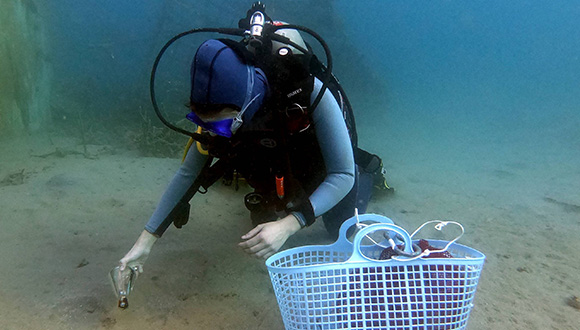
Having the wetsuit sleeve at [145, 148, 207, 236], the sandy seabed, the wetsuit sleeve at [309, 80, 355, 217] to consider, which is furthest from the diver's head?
the sandy seabed

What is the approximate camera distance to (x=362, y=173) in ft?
11.3

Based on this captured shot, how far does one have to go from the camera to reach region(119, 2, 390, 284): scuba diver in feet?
5.58

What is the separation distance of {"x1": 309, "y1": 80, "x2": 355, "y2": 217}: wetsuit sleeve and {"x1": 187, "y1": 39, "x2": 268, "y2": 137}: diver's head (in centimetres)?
43

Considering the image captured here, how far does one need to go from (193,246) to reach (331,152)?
154cm

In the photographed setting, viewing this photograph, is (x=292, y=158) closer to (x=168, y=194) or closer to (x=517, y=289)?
(x=168, y=194)

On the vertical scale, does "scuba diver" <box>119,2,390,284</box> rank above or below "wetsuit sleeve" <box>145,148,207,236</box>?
above

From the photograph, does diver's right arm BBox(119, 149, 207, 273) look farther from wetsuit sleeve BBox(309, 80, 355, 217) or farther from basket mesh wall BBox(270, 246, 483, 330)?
Result: basket mesh wall BBox(270, 246, 483, 330)

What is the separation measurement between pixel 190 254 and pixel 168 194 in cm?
68

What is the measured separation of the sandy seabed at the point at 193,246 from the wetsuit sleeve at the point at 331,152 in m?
0.81

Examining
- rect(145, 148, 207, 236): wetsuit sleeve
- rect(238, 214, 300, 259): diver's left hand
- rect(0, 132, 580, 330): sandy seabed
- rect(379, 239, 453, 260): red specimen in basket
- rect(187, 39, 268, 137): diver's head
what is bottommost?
rect(0, 132, 580, 330): sandy seabed

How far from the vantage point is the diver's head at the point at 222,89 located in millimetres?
1649

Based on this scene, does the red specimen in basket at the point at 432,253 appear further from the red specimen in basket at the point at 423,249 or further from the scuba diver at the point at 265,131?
the scuba diver at the point at 265,131

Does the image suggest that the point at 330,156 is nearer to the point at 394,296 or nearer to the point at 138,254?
the point at 394,296

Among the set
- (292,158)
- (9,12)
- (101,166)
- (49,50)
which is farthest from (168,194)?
(49,50)
